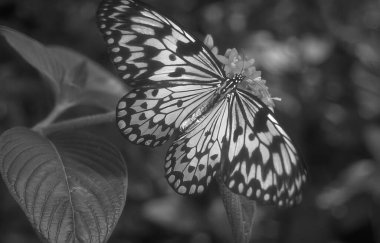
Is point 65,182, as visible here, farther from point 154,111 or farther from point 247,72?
point 247,72

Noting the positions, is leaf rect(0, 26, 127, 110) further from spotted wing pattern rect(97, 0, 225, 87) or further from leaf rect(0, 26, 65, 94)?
spotted wing pattern rect(97, 0, 225, 87)

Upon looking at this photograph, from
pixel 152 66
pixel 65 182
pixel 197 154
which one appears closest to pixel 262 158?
pixel 197 154

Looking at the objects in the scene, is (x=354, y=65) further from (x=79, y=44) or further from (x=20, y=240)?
(x=20, y=240)

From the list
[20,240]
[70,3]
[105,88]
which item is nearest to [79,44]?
[70,3]

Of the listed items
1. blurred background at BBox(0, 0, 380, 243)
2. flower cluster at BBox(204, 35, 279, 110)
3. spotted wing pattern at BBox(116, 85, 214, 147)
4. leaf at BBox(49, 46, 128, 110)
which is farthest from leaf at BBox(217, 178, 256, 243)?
blurred background at BBox(0, 0, 380, 243)

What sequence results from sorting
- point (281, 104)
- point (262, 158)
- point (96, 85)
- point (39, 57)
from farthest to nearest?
1. point (281, 104)
2. point (96, 85)
3. point (39, 57)
4. point (262, 158)

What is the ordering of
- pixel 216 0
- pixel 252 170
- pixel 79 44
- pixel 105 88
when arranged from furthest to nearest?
pixel 216 0 < pixel 79 44 < pixel 105 88 < pixel 252 170
